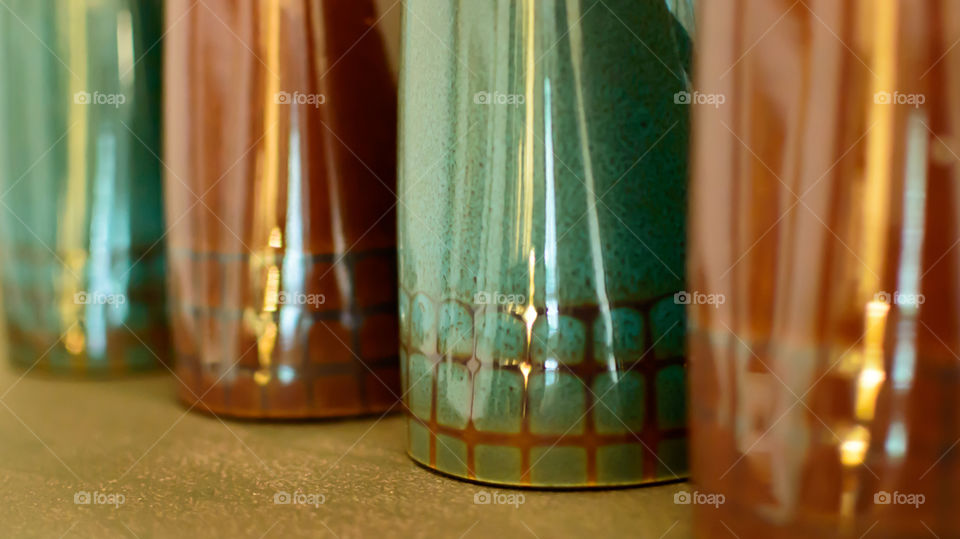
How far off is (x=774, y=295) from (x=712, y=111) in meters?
0.05

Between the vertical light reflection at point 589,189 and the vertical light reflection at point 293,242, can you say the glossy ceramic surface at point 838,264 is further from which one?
the vertical light reflection at point 293,242

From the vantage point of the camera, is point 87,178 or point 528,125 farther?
point 87,178

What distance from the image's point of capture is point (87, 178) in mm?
591

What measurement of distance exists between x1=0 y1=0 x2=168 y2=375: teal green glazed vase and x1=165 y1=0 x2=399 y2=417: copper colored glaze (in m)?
0.10

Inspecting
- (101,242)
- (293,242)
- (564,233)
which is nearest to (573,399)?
(564,233)

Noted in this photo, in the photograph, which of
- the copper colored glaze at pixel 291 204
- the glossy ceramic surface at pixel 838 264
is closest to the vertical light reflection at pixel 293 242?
the copper colored glaze at pixel 291 204

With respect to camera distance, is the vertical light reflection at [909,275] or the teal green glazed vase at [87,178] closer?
the vertical light reflection at [909,275]

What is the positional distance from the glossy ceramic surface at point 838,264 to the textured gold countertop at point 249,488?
0.21 ft

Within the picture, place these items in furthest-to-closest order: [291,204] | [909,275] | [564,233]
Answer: [291,204], [564,233], [909,275]

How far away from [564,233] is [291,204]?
155 millimetres

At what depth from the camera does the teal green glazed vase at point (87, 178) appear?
0.59m

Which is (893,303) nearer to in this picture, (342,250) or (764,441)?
(764,441)

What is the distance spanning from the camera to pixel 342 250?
0.49 m

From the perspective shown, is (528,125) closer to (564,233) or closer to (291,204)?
(564,233)
